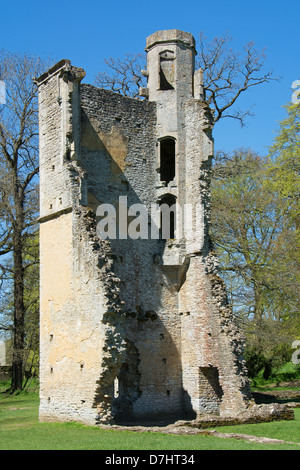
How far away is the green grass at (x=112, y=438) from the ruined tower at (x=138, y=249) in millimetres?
1076

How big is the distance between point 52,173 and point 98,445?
27.5 ft

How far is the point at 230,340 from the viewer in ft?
58.8

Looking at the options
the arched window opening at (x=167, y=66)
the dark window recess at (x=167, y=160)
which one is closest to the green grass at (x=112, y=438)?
the dark window recess at (x=167, y=160)

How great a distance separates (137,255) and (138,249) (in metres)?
0.18

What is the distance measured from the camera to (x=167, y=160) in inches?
829

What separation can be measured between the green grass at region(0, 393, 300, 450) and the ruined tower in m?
1.08

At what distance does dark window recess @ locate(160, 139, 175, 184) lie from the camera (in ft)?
68.7

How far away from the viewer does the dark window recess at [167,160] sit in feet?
68.7
